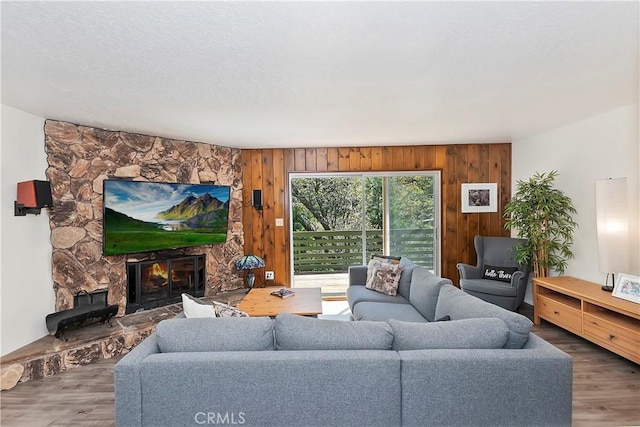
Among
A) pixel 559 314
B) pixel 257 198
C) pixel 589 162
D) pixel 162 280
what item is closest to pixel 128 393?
pixel 162 280

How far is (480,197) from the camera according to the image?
5148mm

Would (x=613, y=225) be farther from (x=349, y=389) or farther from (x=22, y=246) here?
(x=22, y=246)

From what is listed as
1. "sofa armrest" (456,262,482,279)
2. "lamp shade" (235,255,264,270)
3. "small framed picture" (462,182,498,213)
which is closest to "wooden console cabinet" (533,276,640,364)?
"sofa armrest" (456,262,482,279)

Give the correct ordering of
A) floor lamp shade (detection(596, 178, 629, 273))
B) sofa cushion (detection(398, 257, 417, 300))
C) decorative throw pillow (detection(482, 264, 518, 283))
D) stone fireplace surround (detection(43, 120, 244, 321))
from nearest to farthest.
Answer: floor lamp shade (detection(596, 178, 629, 273)) → stone fireplace surround (detection(43, 120, 244, 321)) → sofa cushion (detection(398, 257, 417, 300)) → decorative throw pillow (detection(482, 264, 518, 283))

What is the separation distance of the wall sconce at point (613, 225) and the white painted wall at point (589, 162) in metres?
0.19

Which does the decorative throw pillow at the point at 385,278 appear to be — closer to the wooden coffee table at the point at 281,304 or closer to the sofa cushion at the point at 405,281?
the sofa cushion at the point at 405,281

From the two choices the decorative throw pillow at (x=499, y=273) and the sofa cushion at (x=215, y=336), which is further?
the decorative throw pillow at (x=499, y=273)

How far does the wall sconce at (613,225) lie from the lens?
3.07 m

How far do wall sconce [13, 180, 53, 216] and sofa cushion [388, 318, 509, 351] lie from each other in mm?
3329

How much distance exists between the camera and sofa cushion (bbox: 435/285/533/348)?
1.88 m

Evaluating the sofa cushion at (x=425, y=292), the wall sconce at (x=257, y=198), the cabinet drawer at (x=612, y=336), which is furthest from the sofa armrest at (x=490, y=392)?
the wall sconce at (x=257, y=198)

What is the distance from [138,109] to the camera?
3.10 metres

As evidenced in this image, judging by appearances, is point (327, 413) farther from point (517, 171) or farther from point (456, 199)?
point (517, 171)

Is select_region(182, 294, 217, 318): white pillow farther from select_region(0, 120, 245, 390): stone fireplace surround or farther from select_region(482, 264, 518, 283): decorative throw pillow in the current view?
select_region(482, 264, 518, 283): decorative throw pillow
